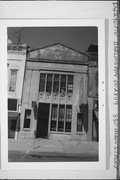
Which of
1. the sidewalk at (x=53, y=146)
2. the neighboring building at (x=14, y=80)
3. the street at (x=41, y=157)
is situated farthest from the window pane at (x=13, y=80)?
the street at (x=41, y=157)

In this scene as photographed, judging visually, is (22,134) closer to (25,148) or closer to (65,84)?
(25,148)

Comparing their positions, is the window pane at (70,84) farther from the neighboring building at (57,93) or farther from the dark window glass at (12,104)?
the dark window glass at (12,104)

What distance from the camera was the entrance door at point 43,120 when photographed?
3.48 metres

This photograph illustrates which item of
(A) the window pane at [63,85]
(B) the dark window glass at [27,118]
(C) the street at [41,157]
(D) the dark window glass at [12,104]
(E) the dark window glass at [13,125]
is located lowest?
(C) the street at [41,157]

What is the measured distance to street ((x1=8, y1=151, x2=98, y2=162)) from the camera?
3471 mm

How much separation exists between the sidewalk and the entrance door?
0.08m

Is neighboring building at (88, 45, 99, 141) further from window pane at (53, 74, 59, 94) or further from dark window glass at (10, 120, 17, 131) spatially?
dark window glass at (10, 120, 17, 131)

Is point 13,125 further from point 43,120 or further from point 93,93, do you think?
point 93,93

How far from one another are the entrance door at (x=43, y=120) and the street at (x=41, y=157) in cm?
26

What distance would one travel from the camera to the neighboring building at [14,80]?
3498mm

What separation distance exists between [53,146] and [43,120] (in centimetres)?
36

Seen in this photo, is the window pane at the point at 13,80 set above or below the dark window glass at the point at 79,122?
above

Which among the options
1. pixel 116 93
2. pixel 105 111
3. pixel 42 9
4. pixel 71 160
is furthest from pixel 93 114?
pixel 42 9

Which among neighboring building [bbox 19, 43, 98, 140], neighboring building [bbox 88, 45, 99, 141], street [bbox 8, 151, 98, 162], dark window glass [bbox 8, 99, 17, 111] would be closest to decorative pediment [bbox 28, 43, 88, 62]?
neighboring building [bbox 19, 43, 98, 140]
